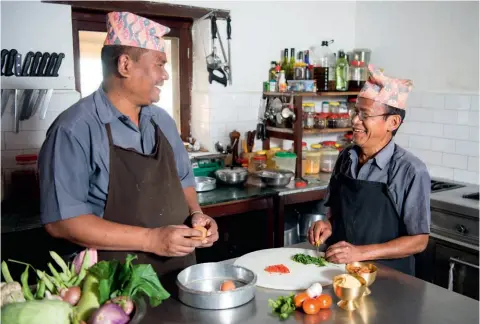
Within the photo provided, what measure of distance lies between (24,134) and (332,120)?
2733mm

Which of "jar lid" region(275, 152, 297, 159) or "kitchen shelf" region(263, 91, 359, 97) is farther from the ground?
"kitchen shelf" region(263, 91, 359, 97)

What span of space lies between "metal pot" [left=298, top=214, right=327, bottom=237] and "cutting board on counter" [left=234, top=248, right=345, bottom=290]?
2066 mm

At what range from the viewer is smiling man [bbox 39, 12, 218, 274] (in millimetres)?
2109

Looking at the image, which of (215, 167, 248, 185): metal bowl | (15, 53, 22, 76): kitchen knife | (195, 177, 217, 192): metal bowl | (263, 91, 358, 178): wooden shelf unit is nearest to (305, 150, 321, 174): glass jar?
(263, 91, 358, 178): wooden shelf unit

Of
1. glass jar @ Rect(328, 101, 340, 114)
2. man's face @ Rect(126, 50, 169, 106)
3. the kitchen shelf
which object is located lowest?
glass jar @ Rect(328, 101, 340, 114)

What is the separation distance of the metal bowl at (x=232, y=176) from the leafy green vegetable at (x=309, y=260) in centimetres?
182

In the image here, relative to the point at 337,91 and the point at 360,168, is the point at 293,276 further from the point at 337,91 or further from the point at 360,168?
the point at 337,91

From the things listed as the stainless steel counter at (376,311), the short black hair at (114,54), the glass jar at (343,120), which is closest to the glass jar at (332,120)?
the glass jar at (343,120)

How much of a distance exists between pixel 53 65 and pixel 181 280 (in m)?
2.41

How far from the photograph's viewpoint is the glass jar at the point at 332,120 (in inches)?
194

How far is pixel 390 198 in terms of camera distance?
2396mm

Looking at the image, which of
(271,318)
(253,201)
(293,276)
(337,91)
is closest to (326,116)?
(337,91)

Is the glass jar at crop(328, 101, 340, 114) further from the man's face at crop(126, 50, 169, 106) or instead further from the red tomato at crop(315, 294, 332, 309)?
the red tomato at crop(315, 294, 332, 309)

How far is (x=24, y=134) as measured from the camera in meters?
3.74
